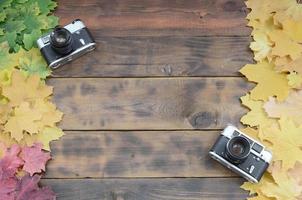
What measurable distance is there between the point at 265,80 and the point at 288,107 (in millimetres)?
92

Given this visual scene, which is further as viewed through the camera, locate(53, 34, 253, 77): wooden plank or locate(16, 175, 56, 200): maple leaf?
locate(53, 34, 253, 77): wooden plank

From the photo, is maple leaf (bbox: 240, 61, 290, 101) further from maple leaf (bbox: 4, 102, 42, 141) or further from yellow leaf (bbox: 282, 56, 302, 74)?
maple leaf (bbox: 4, 102, 42, 141)

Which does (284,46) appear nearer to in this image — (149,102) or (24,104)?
(149,102)

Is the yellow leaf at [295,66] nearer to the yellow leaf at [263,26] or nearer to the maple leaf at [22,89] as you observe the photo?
the yellow leaf at [263,26]

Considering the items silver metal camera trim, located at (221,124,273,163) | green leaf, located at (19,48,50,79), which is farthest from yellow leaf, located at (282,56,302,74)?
green leaf, located at (19,48,50,79)

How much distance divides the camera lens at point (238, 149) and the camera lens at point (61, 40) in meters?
0.48

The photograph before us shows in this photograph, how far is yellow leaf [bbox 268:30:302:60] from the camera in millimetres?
1426

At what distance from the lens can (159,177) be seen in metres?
1.36

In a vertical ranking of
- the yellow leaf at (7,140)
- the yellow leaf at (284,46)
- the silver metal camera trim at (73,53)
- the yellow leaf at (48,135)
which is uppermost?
the yellow leaf at (284,46)

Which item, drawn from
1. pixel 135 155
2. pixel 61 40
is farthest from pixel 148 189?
pixel 61 40

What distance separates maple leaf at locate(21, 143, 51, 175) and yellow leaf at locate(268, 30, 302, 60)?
2.13ft

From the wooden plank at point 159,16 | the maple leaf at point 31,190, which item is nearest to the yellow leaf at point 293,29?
the wooden plank at point 159,16

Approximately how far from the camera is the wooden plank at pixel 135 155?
136cm

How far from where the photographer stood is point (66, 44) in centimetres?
141
